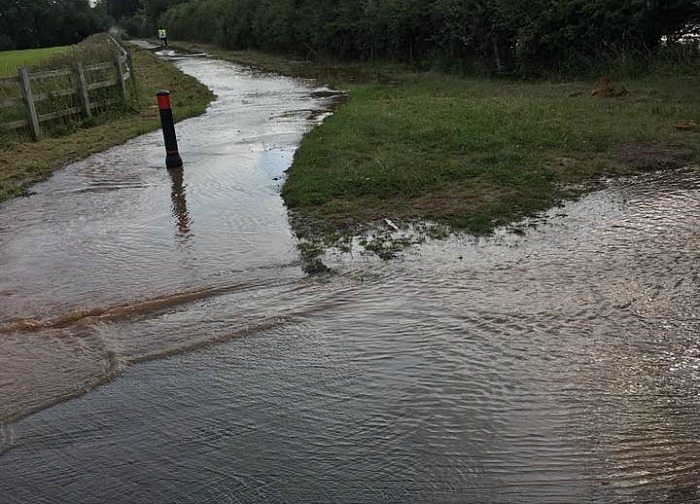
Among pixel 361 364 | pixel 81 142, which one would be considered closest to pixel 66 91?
pixel 81 142

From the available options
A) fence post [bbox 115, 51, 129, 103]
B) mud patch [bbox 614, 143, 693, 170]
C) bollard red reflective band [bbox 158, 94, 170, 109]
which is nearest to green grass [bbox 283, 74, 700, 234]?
mud patch [bbox 614, 143, 693, 170]

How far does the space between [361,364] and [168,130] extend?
22.7ft

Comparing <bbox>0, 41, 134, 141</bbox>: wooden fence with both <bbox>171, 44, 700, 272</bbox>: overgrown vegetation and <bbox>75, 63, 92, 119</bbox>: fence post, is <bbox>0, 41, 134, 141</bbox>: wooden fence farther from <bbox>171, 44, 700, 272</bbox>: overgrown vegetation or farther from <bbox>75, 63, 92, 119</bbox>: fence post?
<bbox>171, 44, 700, 272</bbox>: overgrown vegetation

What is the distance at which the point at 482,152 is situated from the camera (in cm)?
895

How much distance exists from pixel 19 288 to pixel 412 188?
13.2 ft

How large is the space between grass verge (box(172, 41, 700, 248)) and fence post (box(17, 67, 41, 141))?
556 centimetres

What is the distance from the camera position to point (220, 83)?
81.4 ft

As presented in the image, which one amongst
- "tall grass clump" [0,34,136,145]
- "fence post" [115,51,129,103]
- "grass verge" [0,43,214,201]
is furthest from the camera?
"fence post" [115,51,129,103]

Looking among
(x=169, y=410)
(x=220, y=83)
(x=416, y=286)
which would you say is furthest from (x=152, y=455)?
(x=220, y=83)

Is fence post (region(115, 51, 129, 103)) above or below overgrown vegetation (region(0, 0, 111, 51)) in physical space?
below

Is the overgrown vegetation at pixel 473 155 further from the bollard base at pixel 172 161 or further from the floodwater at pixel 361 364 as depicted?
the bollard base at pixel 172 161

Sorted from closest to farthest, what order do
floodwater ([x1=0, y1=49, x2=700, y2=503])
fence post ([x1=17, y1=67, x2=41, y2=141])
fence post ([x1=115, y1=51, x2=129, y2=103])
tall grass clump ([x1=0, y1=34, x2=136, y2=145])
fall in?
floodwater ([x1=0, y1=49, x2=700, y2=503])
fence post ([x1=17, y1=67, x2=41, y2=141])
tall grass clump ([x1=0, y1=34, x2=136, y2=145])
fence post ([x1=115, y1=51, x2=129, y2=103])

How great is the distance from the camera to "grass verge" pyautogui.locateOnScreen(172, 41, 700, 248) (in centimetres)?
708

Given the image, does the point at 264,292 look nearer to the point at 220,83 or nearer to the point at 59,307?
the point at 59,307
